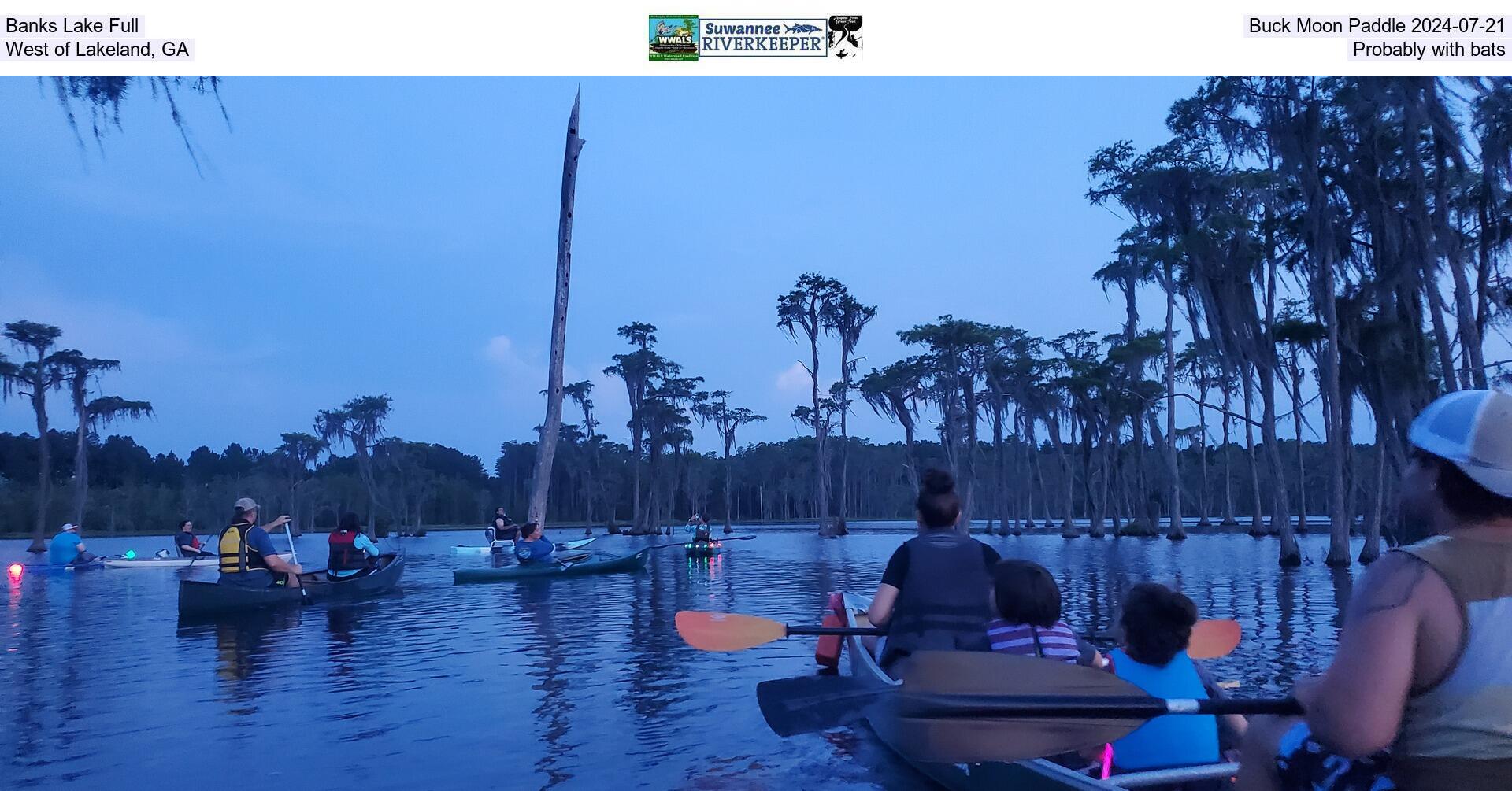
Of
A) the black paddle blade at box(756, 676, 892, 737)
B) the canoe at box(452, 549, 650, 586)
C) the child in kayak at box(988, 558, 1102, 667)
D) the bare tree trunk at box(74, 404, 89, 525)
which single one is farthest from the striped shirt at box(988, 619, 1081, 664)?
the bare tree trunk at box(74, 404, 89, 525)

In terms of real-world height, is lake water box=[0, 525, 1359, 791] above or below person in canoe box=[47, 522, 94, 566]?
below

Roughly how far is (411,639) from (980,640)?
371 inches

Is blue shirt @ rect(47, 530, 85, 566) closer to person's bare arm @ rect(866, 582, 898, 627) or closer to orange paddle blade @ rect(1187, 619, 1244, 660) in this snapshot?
person's bare arm @ rect(866, 582, 898, 627)

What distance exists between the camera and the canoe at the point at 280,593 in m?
13.9

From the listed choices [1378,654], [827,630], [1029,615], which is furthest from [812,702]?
[827,630]

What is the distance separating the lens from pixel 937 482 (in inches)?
210

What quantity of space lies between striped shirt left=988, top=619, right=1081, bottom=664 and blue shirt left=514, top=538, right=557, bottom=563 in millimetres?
18072

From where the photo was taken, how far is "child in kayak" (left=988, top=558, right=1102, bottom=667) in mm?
4652

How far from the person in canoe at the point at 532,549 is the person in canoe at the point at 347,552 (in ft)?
13.9

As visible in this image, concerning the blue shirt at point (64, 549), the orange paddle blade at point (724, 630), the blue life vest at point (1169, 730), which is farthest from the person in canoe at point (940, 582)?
the blue shirt at point (64, 549)

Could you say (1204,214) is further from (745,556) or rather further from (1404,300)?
(745,556)

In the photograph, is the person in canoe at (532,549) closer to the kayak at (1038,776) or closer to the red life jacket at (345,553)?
the red life jacket at (345,553)
